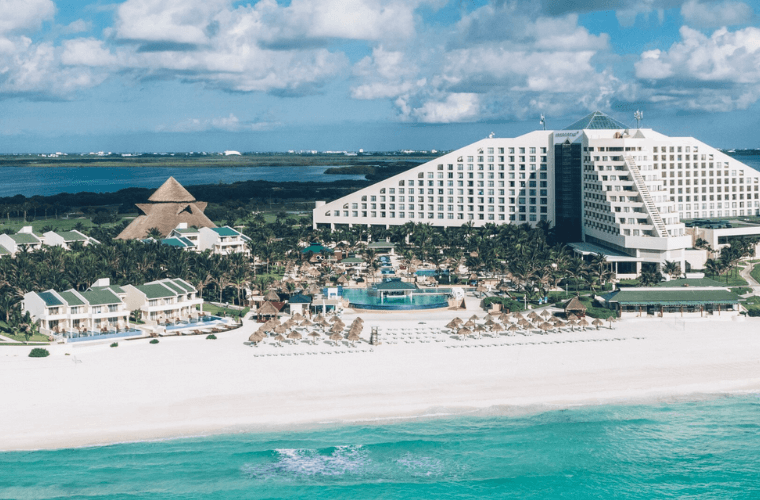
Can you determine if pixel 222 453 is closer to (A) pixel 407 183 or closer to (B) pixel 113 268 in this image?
(B) pixel 113 268

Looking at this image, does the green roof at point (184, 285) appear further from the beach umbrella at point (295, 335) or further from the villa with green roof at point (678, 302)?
the villa with green roof at point (678, 302)

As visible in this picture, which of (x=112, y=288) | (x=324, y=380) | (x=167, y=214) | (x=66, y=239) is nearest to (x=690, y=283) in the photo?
(x=324, y=380)

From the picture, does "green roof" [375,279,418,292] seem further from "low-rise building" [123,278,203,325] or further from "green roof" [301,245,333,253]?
"green roof" [301,245,333,253]

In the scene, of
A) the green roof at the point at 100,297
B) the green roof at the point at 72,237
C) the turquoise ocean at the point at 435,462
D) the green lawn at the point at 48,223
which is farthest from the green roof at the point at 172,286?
the green lawn at the point at 48,223

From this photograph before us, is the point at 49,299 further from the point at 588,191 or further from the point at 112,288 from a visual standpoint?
the point at 588,191

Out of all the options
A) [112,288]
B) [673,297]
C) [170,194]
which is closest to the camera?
[112,288]

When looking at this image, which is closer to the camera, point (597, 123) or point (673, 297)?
point (673, 297)

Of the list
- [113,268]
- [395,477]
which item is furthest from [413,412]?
[113,268]
